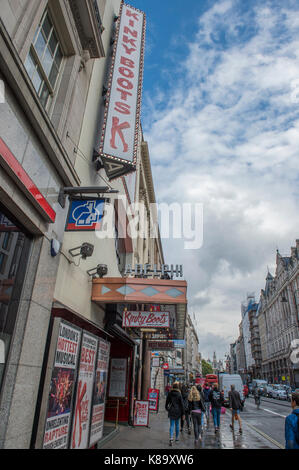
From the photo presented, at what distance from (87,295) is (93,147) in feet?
15.2

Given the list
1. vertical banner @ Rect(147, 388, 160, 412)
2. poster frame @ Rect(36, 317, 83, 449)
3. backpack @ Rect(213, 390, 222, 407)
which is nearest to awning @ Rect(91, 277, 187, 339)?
poster frame @ Rect(36, 317, 83, 449)

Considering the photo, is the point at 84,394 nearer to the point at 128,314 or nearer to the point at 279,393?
the point at 128,314

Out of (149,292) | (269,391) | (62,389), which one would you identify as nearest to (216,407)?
(149,292)

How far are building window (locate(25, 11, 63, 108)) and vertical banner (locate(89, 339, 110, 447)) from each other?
6.56 metres

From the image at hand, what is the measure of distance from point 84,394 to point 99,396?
4.54ft

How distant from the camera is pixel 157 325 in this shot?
933 centimetres

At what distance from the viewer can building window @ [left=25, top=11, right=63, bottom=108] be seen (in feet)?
20.8

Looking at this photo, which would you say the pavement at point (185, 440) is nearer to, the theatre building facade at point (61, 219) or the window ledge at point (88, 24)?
the theatre building facade at point (61, 219)

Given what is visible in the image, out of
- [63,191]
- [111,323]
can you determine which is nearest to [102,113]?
[63,191]

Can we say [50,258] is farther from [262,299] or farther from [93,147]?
[262,299]

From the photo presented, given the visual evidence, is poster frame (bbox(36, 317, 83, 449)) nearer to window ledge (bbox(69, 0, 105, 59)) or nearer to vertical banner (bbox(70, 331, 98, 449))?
vertical banner (bbox(70, 331, 98, 449))

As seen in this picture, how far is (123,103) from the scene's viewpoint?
1001 cm
